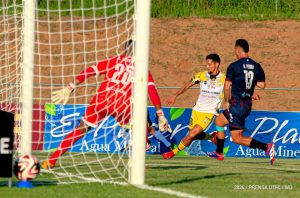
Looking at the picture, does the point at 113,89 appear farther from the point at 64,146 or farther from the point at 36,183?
the point at 36,183

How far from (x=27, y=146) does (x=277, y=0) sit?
30.7 metres

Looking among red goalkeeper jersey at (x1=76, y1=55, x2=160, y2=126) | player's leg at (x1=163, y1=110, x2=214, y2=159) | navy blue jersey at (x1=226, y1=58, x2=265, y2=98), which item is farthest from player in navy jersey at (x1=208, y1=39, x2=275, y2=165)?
red goalkeeper jersey at (x1=76, y1=55, x2=160, y2=126)

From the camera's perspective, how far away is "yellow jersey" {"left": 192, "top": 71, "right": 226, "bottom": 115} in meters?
20.1

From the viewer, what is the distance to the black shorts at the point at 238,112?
17125 millimetres

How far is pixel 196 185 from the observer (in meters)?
12.4

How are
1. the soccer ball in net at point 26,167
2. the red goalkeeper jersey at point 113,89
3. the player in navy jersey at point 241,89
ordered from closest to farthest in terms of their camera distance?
the soccer ball in net at point 26,167
the red goalkeeper jersey at point 113,89
the player in navy jersey at point 241,89

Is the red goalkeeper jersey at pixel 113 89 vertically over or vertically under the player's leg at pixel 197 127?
over

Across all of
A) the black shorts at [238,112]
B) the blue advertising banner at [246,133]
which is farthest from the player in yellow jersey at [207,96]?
the blue advertising banner at [246,133]

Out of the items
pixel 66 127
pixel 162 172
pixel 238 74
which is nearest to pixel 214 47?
pixel 66 127

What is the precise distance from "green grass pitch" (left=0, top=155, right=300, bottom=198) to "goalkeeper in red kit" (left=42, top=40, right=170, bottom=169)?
72 centimetres

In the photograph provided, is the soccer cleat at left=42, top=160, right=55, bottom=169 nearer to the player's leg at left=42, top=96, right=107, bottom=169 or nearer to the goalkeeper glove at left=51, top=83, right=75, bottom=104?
the player's leg at left=42, top=96, right=107, bottom=169

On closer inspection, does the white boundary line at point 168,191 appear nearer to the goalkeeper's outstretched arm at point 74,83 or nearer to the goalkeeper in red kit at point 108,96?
the goalkeeper in red kit at point 108,96

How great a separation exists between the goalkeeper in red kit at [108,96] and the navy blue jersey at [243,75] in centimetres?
341

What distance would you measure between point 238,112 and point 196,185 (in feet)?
16.0
